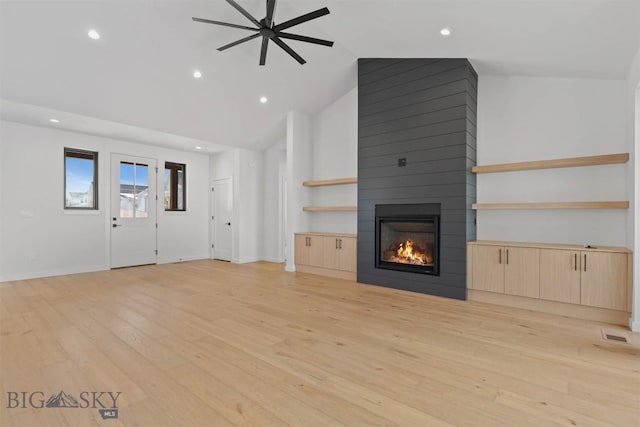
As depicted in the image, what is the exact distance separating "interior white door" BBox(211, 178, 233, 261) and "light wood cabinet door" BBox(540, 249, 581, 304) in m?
6.42

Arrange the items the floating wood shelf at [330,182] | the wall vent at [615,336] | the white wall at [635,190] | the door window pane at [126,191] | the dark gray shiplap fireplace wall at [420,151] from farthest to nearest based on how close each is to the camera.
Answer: the door window pane at [126,191] → the floating wood shelf at [330,182] → the dark gray shiplap fireplace wall at [420,151] → the white wall at [635,190] → the wall vent at [615,336]

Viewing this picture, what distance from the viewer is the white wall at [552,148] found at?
397cm

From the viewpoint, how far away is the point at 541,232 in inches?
173

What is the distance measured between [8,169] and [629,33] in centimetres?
894

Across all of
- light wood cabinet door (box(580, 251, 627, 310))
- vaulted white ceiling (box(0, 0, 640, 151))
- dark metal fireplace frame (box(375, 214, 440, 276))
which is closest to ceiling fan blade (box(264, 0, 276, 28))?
vaulted white ceiling (box(0, 0, 640, 151))

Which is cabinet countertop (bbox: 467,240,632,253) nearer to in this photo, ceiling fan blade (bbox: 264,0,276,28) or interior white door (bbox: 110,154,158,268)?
ceiling fan blade (bbox: 264,0,276,28)

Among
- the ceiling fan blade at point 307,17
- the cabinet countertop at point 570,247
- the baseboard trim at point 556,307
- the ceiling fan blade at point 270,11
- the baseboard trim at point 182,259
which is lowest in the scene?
the baseboard trim at point 182,259

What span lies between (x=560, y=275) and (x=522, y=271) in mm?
383

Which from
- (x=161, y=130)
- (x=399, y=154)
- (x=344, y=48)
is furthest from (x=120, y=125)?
(x=399, y=154)

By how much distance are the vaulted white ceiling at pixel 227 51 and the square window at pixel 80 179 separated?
71 centimetres

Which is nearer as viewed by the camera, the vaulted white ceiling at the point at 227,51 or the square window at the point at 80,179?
the vaulted white ceiling at the point at 227,51

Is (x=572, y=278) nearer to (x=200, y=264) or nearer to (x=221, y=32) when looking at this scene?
(x=221, y=32)

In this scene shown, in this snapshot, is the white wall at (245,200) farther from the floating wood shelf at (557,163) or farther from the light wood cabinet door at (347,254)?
the floating wood shelf at (557,163)

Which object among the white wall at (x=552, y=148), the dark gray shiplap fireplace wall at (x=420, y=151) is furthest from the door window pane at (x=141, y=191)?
the white wall at (x=552, y=148)
